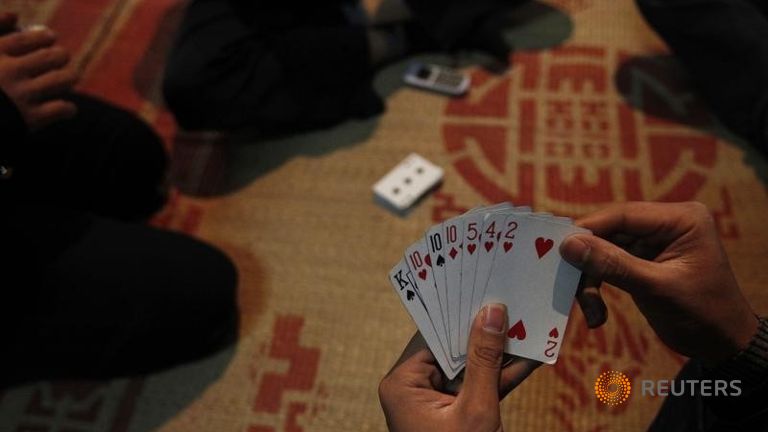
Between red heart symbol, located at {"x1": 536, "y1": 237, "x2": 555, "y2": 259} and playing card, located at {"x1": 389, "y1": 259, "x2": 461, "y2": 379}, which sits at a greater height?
red heart symbol, located at {"x1": 536, "y1": 237, "x2": 555, "y2": 259}

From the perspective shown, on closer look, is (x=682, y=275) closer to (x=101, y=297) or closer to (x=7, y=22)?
(x=101, y=297)

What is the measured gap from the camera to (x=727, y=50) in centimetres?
130

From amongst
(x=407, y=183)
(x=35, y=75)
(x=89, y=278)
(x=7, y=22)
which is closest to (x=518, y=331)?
(x=407, y=183)

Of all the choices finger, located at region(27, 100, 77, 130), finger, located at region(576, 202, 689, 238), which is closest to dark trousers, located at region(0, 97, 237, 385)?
finger, located at region(27, 100, 77, 130)

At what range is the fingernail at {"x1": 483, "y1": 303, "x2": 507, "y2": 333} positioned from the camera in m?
0.72

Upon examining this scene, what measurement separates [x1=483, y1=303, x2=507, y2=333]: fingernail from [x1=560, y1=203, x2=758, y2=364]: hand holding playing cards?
0.32 feet

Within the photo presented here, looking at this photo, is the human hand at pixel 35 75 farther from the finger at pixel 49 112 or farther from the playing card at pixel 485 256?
the playing card at pixel 485 256

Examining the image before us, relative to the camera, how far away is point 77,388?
3.76 ft

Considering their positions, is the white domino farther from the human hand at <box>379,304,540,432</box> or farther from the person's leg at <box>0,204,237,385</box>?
the human hand at <box>379,304,540,432</box>

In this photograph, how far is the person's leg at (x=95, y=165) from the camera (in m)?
1.17

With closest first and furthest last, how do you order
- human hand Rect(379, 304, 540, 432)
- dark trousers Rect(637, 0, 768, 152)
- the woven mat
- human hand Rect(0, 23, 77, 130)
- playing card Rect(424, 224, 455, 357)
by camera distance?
human hand Rect(379, 304, 540, 432) → playing card Rect(424, 224, 455, 357) → human hand Rect(0, 23, 77, 130) → the woven mat → dark trousers Rect(637, 0, 768, 152)

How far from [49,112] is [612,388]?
1.02 metres

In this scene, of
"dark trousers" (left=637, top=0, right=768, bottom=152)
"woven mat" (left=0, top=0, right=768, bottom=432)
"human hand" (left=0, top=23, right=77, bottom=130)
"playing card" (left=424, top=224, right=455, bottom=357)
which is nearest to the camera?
"playing card" (left=424, top=224, right=455, bottom=357)

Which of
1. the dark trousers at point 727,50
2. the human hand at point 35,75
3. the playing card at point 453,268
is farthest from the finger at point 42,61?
the dark trousers at point 727,50
